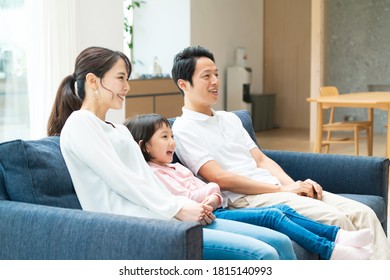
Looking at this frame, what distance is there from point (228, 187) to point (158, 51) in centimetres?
644

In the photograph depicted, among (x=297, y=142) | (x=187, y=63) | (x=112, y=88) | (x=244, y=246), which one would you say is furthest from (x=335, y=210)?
(x=297, y=142)

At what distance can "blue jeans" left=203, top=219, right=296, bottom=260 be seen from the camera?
2.14 meters

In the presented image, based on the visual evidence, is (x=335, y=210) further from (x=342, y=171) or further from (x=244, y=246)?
(x=244, y=246)

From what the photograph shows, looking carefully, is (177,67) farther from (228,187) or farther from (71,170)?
(71,170)

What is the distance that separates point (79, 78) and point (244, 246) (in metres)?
0.88

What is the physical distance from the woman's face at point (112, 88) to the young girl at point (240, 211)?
272 mm

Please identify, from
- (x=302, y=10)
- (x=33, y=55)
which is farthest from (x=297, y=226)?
(x=302, y=10)

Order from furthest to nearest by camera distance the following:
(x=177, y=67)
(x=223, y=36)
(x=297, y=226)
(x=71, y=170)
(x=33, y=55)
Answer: (x=223, y=36)
(x=33, y=55)
(x=177, y=67)
(x=297, y=226)
(x=71, y=170)

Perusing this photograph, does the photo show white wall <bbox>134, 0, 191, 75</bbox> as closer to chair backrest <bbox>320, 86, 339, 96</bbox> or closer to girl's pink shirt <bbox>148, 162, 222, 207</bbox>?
chair backrest <bbox>320, 86, 339, 96</bbox>

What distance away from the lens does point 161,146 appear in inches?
106

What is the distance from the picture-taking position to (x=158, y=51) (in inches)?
360

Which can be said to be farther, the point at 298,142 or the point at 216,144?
the point at 298,142

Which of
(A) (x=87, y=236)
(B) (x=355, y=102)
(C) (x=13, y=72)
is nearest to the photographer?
(A) (x=87, y=236)

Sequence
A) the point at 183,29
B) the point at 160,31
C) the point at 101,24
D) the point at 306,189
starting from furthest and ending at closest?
1. the point at 160,31
2. the point at 183,29
3. the point at 101,24
4. the point at 306,189
